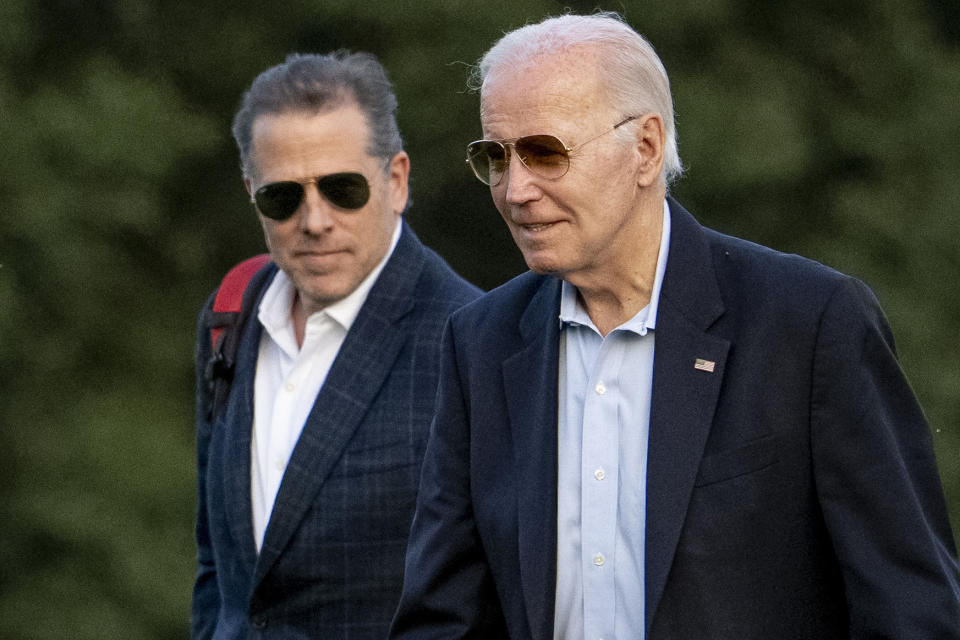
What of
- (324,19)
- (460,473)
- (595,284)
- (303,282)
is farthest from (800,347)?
(324,19)

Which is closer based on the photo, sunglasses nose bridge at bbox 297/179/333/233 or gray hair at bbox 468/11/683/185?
gray hair at bbox 468/11/683/185

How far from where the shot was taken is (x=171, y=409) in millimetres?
6961

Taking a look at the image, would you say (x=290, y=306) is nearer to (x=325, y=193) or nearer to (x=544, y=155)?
(x=325, y=193)

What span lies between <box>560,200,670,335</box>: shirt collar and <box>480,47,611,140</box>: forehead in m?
0.24

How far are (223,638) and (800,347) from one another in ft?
5.51

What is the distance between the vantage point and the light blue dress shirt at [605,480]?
233 centimetres

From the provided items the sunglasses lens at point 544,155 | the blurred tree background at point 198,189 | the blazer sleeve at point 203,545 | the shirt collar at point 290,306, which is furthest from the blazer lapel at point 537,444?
the blurred tree background at point 198,189

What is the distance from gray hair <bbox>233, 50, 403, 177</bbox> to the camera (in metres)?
3.46

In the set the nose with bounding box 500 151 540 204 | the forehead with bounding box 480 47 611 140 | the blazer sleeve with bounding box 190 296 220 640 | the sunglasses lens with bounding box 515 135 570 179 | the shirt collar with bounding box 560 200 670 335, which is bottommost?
the blazer sleeve with bounding box 190 296 220 640

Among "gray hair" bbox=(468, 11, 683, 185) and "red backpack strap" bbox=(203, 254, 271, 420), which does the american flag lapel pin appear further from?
"red backpack strap" bbox=(203, 254, 271, 420)

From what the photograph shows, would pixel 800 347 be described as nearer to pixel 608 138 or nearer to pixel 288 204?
pixel 608 138

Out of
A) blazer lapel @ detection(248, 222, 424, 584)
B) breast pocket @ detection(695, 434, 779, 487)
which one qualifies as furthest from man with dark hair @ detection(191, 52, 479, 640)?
breast pocket @ detection(695, 434, 779, 487)

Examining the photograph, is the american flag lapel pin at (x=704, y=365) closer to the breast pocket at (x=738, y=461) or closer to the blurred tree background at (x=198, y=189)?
the breast pocket at (x=738, y=461)

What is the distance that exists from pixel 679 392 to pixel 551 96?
533mm
